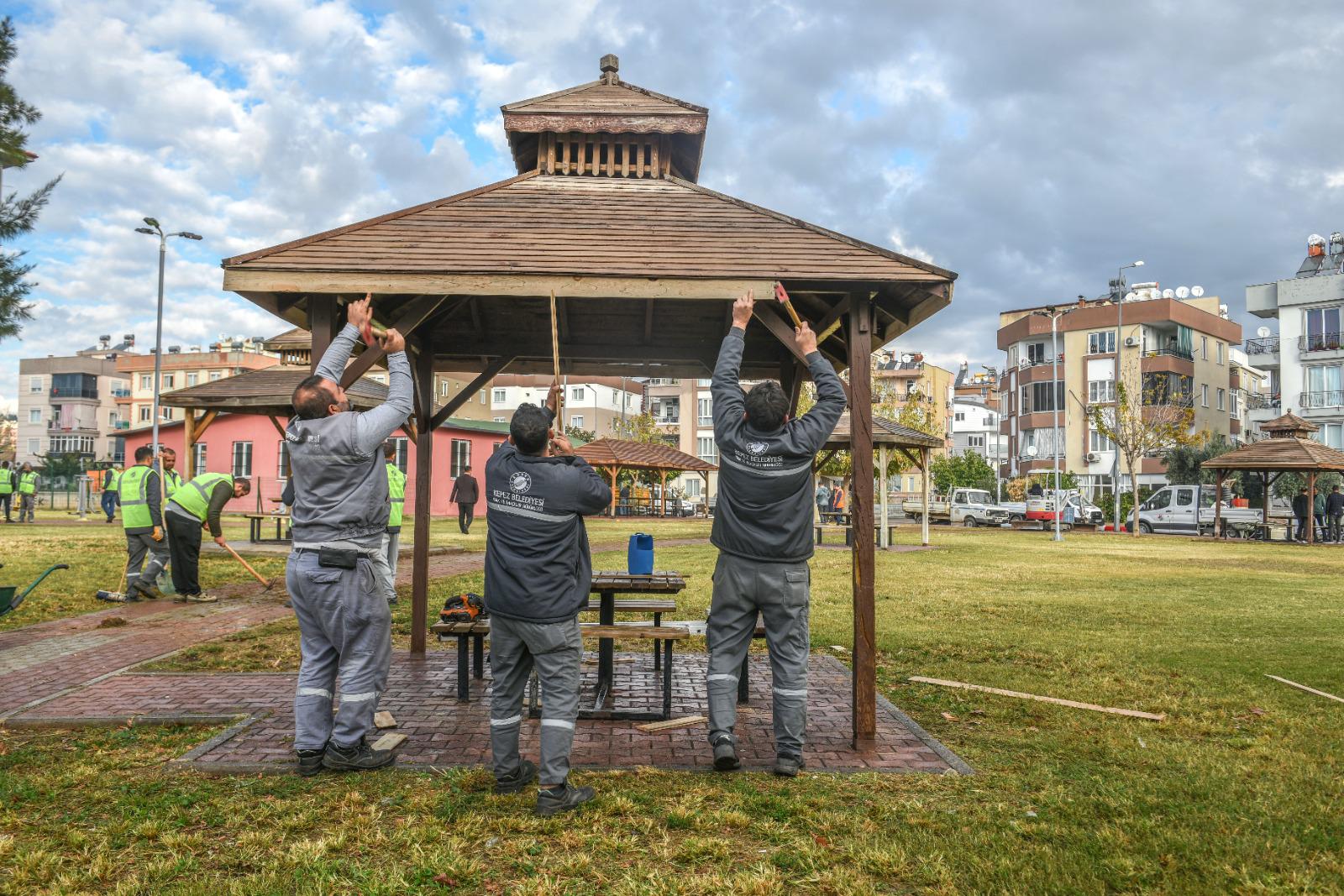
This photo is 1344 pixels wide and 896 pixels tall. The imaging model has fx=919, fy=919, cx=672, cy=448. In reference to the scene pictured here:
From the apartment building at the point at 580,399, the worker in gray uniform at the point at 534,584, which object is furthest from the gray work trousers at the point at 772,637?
the apartment building at the point at 580,399

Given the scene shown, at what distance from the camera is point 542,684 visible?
4629 millimetres

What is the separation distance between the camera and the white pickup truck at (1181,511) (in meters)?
36.0

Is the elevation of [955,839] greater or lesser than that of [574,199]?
lesser

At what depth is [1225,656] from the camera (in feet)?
29.4

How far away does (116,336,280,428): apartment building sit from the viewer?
76.9 m

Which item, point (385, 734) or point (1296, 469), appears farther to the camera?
point (1296, 469)

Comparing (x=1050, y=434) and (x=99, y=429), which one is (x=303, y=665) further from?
(x=99, y=429)

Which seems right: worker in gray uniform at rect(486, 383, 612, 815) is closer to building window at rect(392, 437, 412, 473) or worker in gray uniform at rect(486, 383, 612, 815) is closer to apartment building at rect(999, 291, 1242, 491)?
building window at rect(392, 437, 412, 473)

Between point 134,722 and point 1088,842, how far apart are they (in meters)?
5.72

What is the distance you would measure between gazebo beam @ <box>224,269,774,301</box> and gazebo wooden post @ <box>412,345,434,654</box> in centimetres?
216

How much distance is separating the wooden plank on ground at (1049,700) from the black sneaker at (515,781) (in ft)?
13.5

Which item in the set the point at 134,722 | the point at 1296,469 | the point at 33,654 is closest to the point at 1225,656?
the point at 134,722

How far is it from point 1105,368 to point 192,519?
2268 inches

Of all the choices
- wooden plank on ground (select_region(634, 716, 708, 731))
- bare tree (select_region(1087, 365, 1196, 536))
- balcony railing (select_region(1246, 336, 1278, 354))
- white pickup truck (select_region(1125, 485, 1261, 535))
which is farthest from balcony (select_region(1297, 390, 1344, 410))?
wooden plank on ground (select_region(634, 716, 708, 731))
